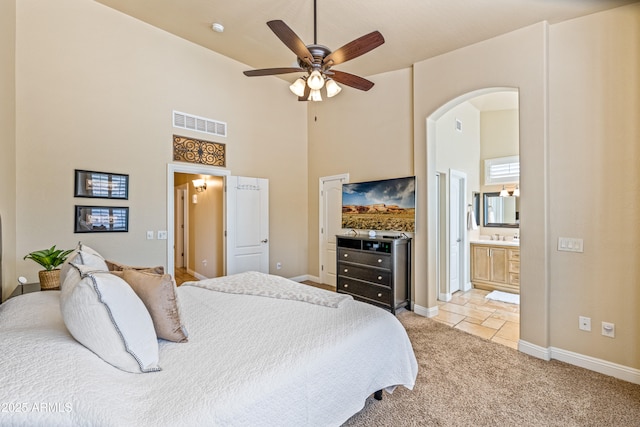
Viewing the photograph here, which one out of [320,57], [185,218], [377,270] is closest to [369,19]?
[320,57]

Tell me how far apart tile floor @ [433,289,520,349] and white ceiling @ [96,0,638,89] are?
3347 mm

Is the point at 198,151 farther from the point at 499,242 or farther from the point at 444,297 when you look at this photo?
the point at 499,242

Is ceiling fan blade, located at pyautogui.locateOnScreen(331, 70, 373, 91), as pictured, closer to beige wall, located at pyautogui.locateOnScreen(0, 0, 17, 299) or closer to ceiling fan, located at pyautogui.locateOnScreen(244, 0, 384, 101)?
ceiling fan, located at pyautogui.locateOnScreen(244, 0, 384, 101)

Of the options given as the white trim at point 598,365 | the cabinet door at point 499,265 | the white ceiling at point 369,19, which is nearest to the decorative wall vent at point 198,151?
the white ceiling at point 369,19

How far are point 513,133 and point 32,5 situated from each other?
23.4 ft

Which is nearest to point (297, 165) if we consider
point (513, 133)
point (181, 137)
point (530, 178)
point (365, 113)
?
point (365, 113)

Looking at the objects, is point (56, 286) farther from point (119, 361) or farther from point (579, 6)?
point (579, 6)

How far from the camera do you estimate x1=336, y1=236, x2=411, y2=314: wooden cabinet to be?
12.7 feet

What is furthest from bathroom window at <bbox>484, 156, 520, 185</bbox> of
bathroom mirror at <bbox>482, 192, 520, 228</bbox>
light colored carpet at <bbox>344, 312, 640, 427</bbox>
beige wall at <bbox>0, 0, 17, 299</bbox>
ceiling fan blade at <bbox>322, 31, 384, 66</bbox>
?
beige wall at <bbox>0, 0, 17, 299</bbox>

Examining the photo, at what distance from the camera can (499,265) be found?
16.4 feet

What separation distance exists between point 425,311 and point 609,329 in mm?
1775

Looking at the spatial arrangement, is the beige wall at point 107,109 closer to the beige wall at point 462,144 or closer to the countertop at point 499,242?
the beige wall at point 462,144

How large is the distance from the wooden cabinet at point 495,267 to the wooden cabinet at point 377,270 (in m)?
1.98

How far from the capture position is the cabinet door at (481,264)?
16.9ft
